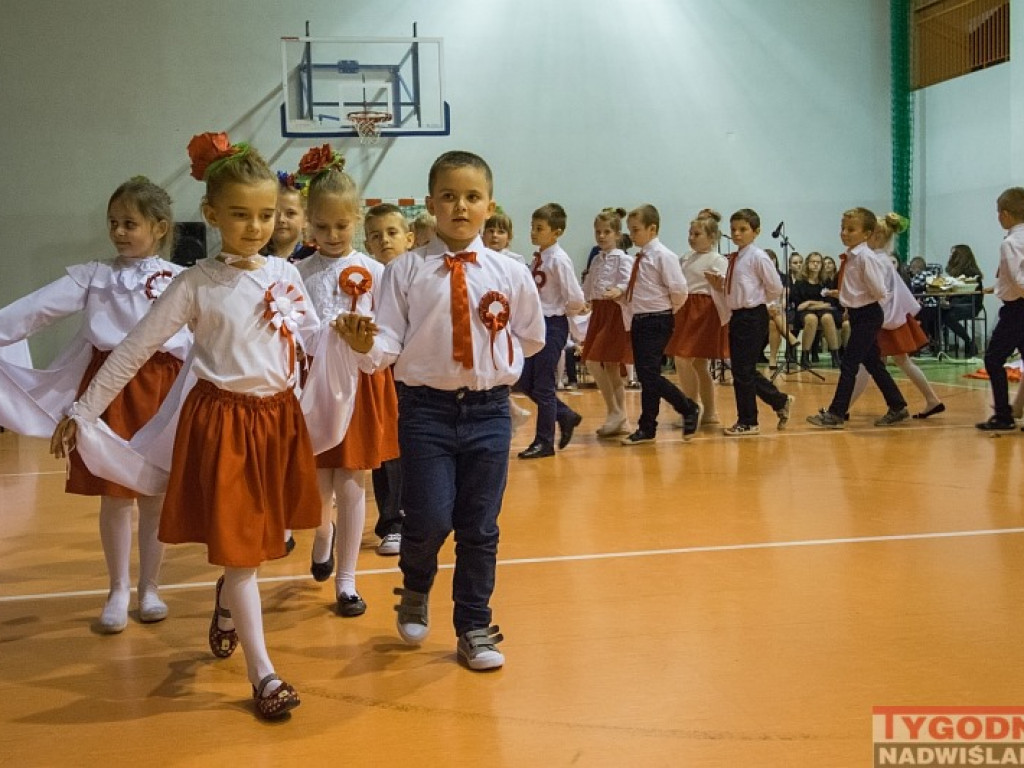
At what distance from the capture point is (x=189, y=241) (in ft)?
41.0

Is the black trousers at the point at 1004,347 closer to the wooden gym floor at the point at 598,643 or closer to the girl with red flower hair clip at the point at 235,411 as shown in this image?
the wooden gym floor at the point at 598,643

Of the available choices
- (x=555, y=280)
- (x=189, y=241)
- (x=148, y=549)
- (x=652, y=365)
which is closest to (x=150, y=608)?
(x=148, y=549)

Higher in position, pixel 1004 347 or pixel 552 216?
pixel 552 216

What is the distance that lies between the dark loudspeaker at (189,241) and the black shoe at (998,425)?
867 cm

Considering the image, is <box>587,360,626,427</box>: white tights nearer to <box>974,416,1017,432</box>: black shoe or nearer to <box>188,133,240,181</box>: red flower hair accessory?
<box>974,416,1017,432</box>: black shoe

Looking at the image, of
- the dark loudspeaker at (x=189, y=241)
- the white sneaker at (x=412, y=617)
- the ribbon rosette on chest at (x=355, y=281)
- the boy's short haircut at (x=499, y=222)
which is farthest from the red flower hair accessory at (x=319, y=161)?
the dark loudspeaker at (x=189, y=241)

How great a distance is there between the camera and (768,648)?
9.55ft

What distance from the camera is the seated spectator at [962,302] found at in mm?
12945

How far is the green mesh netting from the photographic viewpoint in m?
14.5

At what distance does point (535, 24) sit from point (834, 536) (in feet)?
35.8

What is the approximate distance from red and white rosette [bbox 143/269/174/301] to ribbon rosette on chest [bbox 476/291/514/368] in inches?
47.4

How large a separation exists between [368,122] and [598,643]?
10.6 m

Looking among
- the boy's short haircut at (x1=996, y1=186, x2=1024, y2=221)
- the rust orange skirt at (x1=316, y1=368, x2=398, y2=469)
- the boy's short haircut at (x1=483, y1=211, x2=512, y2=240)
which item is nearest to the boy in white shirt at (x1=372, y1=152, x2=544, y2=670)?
the rust orange skirt at (x1=316, y1=368, x2=398, y2=469)

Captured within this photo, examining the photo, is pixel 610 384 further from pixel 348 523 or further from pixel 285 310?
pixel 285 310
